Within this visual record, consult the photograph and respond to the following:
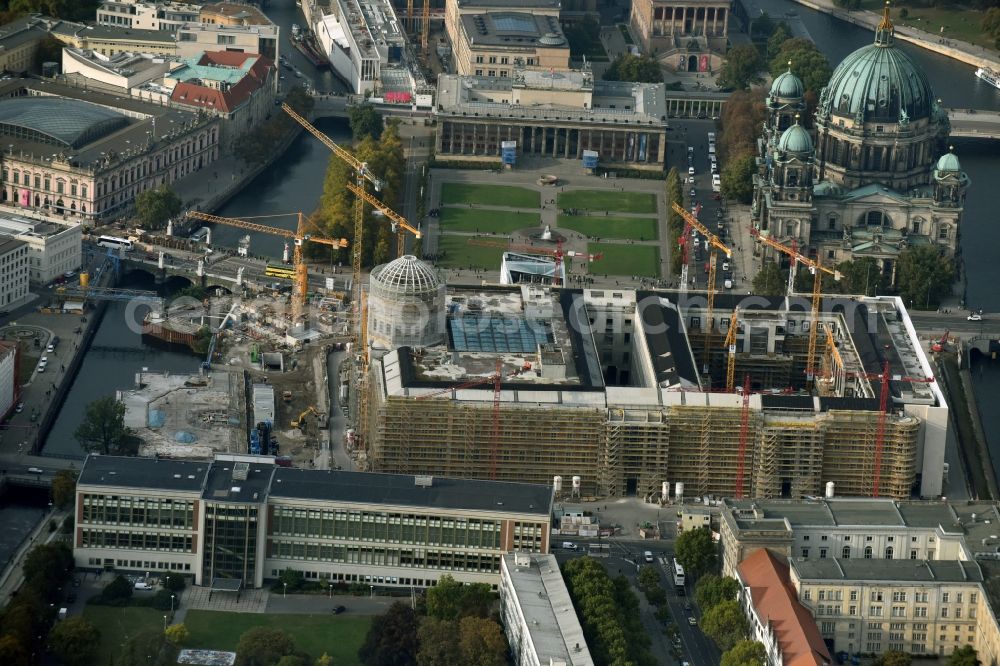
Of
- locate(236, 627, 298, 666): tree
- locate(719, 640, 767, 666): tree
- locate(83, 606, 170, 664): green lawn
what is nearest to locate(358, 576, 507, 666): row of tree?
locate(236, 627, 298, 666): tree

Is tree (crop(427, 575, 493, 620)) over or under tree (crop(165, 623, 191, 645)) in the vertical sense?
over

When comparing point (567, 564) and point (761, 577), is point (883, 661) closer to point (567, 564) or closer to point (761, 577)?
point (761, 577)

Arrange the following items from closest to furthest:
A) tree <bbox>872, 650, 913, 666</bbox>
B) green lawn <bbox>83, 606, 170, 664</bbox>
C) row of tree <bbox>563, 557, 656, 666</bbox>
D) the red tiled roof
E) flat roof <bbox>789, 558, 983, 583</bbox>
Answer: the red tiled roof
row of tree <bbox>563, 557, 656, 666</bbox>
green lawn <bbox>83, 606, 170, 664</bbox>
tree <bbox>872, 650, 913, 666</bbox>
flat roof <bbox>789, 558, 983, 583</bbox>

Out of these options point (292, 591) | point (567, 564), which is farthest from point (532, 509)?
point (292, 591)

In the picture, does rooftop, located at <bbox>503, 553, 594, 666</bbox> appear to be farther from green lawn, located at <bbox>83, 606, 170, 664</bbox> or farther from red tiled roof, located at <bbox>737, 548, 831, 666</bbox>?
green lawn, located at <bbox>83, 606, 170, 664</bbox>

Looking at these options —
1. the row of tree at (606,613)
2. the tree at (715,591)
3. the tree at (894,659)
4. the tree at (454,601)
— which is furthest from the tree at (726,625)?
the tree at (454,601)

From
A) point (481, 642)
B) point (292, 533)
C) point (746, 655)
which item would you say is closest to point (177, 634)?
point (292, 533)

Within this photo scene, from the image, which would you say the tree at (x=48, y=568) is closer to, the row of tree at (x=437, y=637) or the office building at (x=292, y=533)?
the office building at (x=292, y=533)

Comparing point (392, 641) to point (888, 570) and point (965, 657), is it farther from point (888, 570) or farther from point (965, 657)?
point (965, 657)
